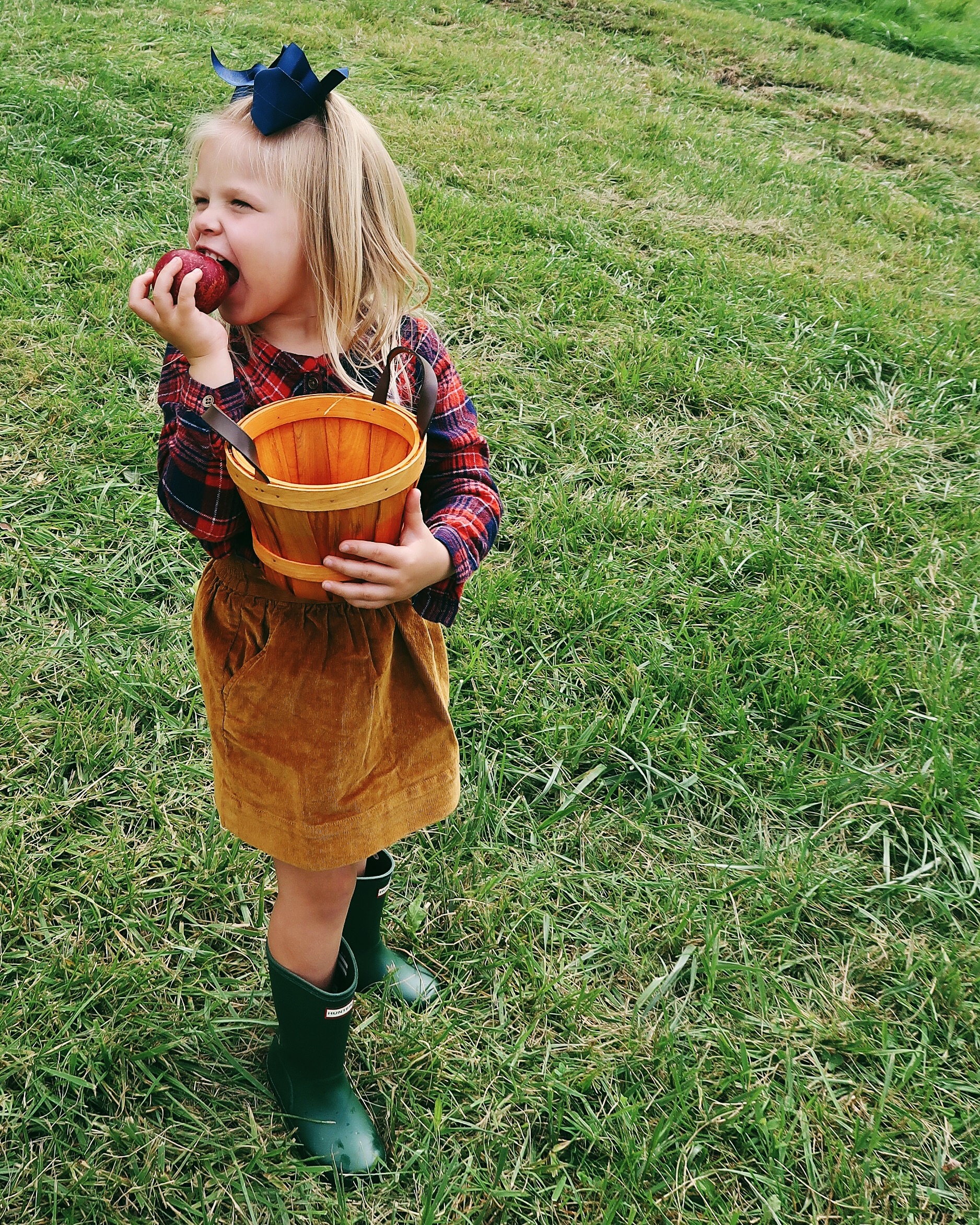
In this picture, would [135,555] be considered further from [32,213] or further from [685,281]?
[685,281]

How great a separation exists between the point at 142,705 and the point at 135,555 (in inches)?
21.4

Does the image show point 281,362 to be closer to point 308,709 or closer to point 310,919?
point 308,709

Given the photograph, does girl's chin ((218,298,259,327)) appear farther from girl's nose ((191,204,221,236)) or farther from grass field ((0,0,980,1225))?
grass field ((0,0,980,1225))

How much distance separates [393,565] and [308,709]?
276 millimetres

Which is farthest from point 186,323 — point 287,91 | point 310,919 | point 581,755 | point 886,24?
point 886,24

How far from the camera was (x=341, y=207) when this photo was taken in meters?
1.29

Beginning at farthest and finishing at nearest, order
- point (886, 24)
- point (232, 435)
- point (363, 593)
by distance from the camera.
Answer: point (886, 24)
point (363, 593)
point (232, 435)

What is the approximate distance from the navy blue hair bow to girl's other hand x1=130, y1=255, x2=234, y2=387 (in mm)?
258

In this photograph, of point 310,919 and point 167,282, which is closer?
point 167,282

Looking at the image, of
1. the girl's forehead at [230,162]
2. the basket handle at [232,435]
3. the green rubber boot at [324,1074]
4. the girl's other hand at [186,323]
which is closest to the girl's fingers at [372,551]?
the basket handle at [232,435]

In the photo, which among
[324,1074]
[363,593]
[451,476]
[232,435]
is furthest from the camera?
[324,1074]

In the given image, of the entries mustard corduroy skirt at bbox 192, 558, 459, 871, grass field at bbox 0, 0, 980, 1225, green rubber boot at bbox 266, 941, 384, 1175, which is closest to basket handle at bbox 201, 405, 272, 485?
mustard corduroy skirt at bbox 192, 558, 459, 871

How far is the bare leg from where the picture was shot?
1.45 meters

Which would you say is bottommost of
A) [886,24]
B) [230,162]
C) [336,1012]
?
[336,1012]
